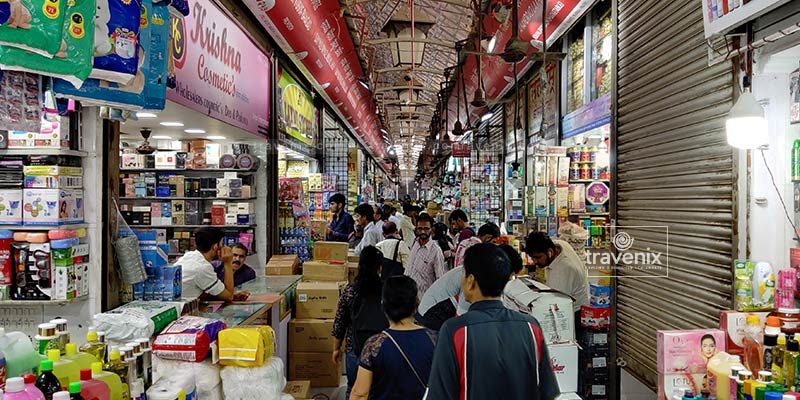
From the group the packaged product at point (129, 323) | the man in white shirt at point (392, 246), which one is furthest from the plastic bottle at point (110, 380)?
the man in white shirt at point (392, 246)

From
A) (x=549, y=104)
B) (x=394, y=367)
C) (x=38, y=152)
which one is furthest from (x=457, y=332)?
(x=549, y=104)

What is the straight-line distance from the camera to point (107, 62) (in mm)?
2572

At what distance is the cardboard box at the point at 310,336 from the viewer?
19.6 feet

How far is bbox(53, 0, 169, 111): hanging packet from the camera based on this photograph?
2.67m

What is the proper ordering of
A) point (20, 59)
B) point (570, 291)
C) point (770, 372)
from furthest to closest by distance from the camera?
point (570, 291) < point (770, 372) < point (20, 59)

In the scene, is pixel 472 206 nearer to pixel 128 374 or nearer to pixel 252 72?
pixel 252 72

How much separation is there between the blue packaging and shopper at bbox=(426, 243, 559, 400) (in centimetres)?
356

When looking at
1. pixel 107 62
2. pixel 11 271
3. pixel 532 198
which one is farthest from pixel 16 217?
pixel 532 198

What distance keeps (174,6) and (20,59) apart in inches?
45.3

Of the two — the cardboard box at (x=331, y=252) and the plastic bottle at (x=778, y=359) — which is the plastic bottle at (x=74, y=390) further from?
the cardboard box at (x=331, y=252)

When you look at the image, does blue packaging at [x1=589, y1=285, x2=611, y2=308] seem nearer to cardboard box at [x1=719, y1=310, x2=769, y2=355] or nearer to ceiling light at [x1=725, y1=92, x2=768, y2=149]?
cardboard box at [x1=719, y1=310, x2=769, y2=355]

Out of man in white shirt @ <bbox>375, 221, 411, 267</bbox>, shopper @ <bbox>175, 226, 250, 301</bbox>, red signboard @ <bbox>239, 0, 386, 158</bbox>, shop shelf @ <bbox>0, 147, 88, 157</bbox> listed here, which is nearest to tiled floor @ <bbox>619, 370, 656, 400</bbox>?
A: man in white shirt @ <bbox>375, 221, 411, 267</bbox>

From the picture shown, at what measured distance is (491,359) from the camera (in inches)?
86.4

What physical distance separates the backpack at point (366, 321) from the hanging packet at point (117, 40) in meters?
2.18
